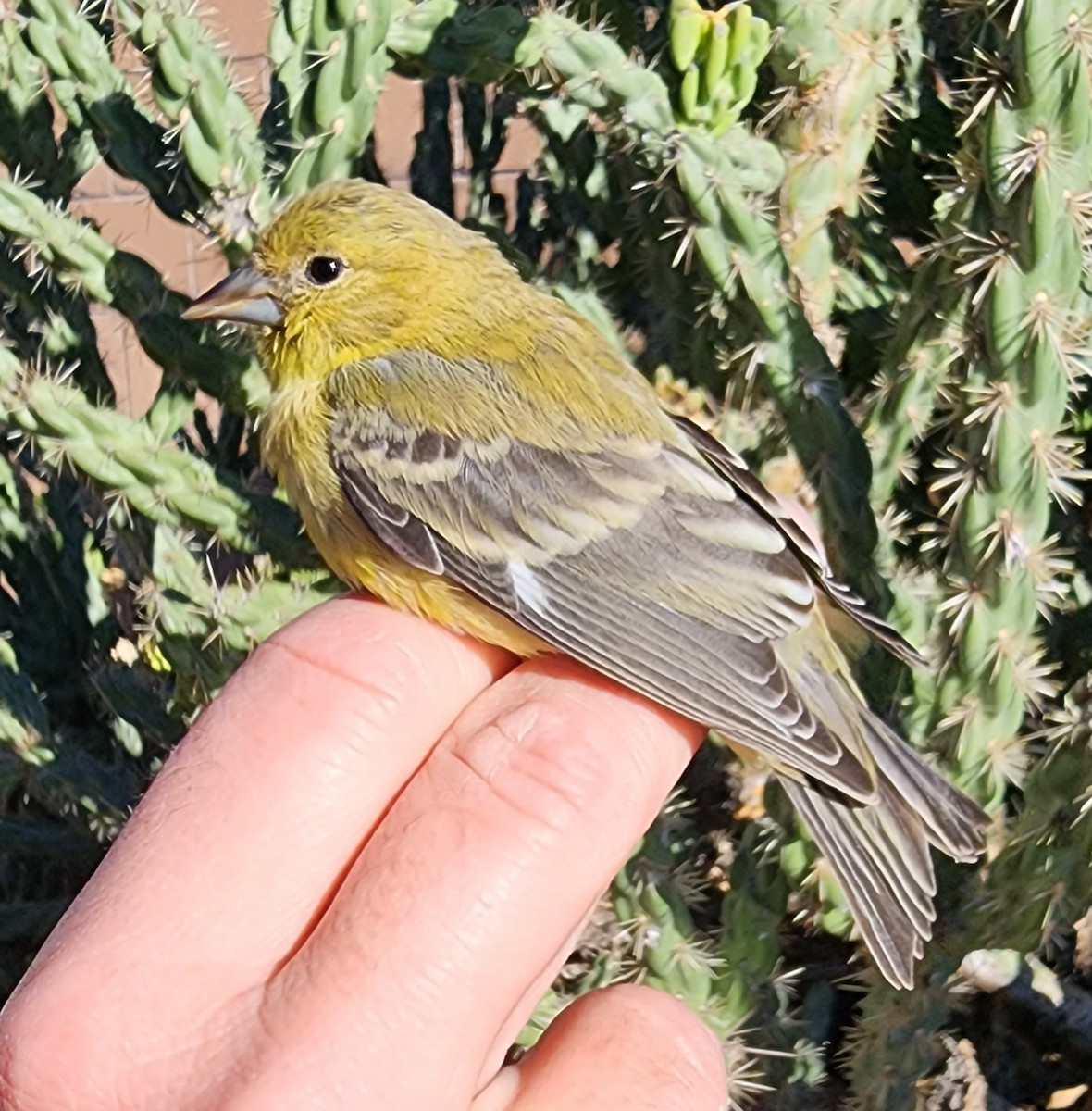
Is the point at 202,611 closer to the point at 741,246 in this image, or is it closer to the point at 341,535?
the point at 341,535

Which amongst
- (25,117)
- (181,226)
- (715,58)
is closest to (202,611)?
(25,117)

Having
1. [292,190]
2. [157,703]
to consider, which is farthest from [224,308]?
[157,703]

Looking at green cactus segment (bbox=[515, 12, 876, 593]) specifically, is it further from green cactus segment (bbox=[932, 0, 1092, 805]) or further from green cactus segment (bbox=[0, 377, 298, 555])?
green cactus segment (bbox=[0, 377, 298, 555])

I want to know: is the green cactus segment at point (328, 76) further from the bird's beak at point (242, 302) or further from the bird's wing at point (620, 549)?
the bird's wing at point (620, 549)

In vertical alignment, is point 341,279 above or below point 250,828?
above

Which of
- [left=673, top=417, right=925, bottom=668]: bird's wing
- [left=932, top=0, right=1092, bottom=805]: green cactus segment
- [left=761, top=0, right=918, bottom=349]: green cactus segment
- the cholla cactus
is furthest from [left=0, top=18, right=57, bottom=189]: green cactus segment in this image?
[left=932, top=0, right=1092, bottom=805]: green cactus segment

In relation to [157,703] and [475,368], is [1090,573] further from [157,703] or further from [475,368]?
[157,703]
